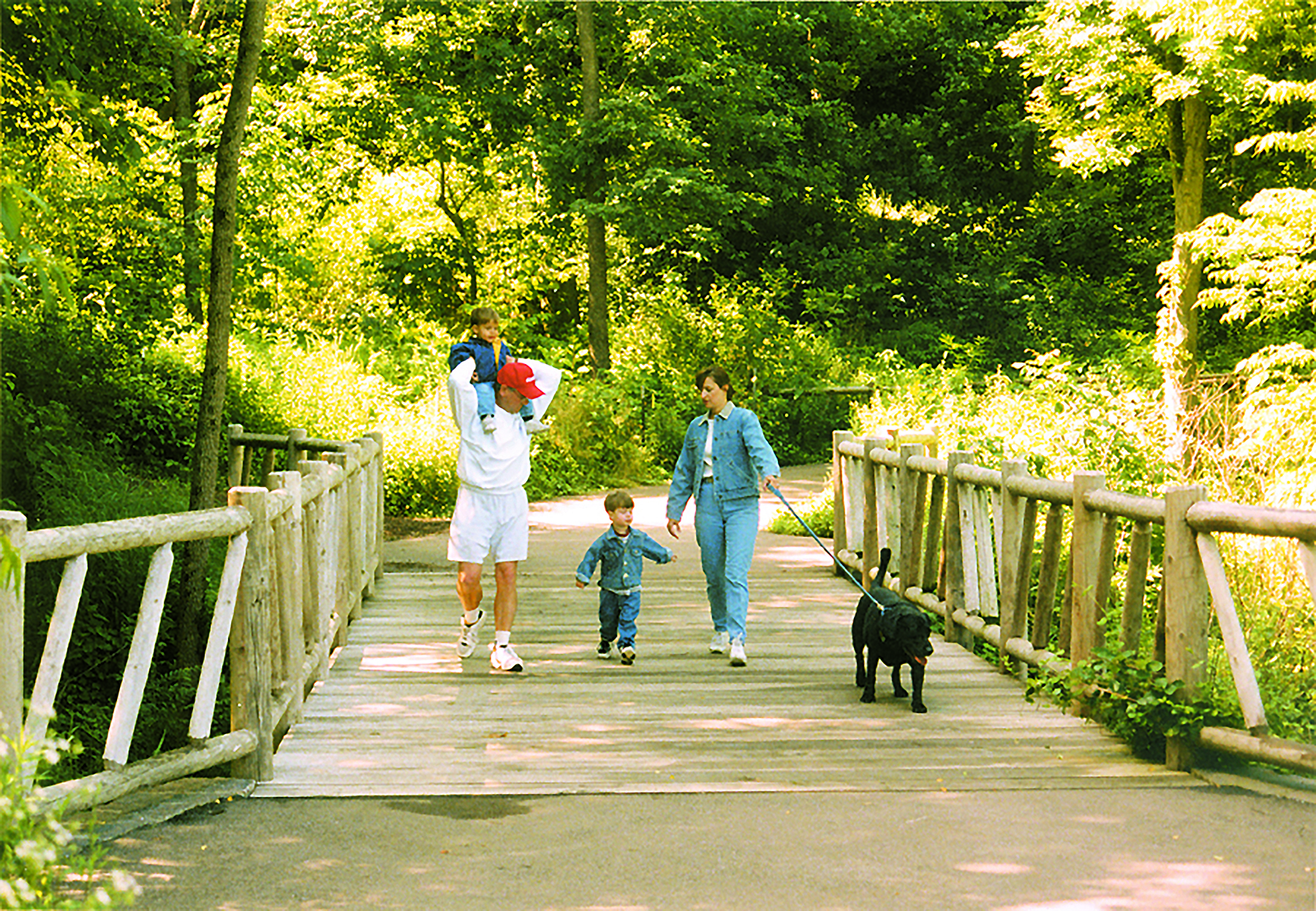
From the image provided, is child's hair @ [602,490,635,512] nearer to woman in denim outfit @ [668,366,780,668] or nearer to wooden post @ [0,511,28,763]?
woman in denim outfit @ [668,366,780,668]

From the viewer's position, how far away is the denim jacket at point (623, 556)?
25.4 feet

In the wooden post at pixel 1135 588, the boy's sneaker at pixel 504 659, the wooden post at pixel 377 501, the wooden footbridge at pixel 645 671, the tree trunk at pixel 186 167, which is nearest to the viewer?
the wooden footbridge at pixel 645 671

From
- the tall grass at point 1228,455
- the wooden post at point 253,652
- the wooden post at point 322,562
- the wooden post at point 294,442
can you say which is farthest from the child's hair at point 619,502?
the wooden post at point 294,442

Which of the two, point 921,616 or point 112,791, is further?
point 921,616

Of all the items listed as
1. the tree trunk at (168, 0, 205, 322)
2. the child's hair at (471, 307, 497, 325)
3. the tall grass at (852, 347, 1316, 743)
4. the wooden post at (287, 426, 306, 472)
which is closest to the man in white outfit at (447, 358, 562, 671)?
the child's hair at (471, 307, 497, 325)

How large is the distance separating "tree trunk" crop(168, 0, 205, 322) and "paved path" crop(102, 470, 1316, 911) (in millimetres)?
7338

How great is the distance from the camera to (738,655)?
776 centimetres

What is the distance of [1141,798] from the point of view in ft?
16.9

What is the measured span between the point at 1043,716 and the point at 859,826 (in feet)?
7.22

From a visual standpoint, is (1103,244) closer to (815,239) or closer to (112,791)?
(815,239)

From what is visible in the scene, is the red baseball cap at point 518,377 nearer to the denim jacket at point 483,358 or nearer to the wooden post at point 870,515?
the denim jacket at point 483,358

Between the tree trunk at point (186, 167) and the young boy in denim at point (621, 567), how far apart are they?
6.53m

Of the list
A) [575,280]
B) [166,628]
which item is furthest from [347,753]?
[575,280]

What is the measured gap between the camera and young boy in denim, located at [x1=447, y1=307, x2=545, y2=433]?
721 cm
